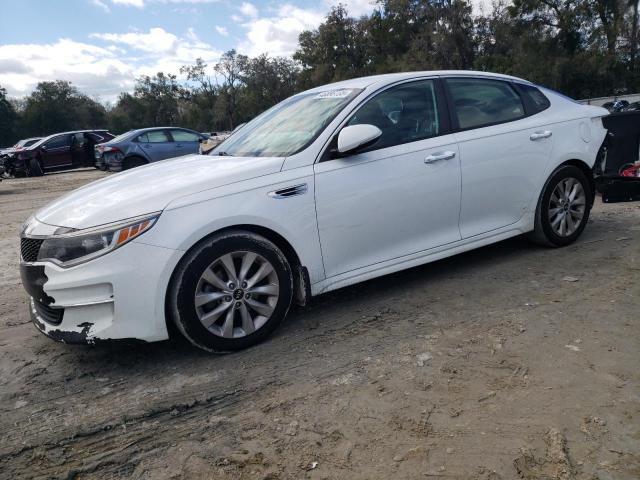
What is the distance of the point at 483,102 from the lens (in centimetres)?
453

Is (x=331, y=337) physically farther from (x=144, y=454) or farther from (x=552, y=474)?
(x=552, y=474)

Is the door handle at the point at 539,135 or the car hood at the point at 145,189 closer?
the car hood at the point at 145,189

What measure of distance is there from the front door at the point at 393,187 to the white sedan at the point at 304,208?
11 mm

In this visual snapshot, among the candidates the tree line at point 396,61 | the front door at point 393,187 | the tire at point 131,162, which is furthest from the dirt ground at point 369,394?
the tree line at point 396,61

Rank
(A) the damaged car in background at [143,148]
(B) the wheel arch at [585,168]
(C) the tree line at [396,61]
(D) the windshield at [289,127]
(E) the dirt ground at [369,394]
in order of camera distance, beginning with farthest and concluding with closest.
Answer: (C) the tree line at [396,61] → (A) the damaged car in background at [143,148] → (B) the wheel arch at [585,168] → (D) the windshield at [289,127] → (E) the dirt ground at [369,394]

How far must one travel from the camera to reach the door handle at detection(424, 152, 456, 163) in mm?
3986

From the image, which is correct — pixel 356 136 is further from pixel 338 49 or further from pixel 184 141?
pixel 338 49

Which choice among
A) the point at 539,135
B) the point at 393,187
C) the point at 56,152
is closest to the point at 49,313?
the point at 393,187

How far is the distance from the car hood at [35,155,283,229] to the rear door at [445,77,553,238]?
64.2 inches

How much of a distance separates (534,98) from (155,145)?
12.7 metres

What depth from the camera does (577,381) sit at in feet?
9.13

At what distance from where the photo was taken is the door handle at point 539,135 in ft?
15.2

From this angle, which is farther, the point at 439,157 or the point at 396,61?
the point at 396,61

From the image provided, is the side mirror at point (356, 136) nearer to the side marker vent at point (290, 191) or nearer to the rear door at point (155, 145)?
the side marker vent at point (290, 191)
